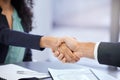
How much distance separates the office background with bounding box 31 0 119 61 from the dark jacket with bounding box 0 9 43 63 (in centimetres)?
138

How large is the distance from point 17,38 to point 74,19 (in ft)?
6.03

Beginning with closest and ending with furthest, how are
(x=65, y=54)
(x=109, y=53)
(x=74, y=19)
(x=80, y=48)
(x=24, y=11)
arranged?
1. (x=109, y=53)
2. (x=80, y=48)
3. (x=65, y=54)
4. (x=24, y=11)
5. (x=74, y=19)

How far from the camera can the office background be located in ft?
10.4

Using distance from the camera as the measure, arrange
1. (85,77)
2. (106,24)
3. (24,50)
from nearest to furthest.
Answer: (85,77) → (24,50) → (106,24)

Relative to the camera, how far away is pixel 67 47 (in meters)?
1.68

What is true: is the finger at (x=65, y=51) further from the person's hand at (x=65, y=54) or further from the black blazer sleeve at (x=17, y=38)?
the black blazer sleeve at (x=17, y=38)

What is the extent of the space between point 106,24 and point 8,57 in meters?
1.77

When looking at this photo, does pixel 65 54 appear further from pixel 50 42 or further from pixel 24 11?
pixel 24 11

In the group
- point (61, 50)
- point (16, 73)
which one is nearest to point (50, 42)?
point (61, 50)

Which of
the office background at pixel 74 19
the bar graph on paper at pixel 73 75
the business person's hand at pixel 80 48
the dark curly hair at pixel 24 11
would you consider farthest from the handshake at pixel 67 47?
the office background at pixel 74 19

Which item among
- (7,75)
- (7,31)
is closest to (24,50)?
(7,31)

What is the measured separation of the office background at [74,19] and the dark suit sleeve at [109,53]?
1859mm

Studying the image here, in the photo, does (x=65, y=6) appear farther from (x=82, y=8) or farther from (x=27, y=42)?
(x=27, y=42)

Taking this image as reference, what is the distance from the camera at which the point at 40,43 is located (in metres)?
1.53
